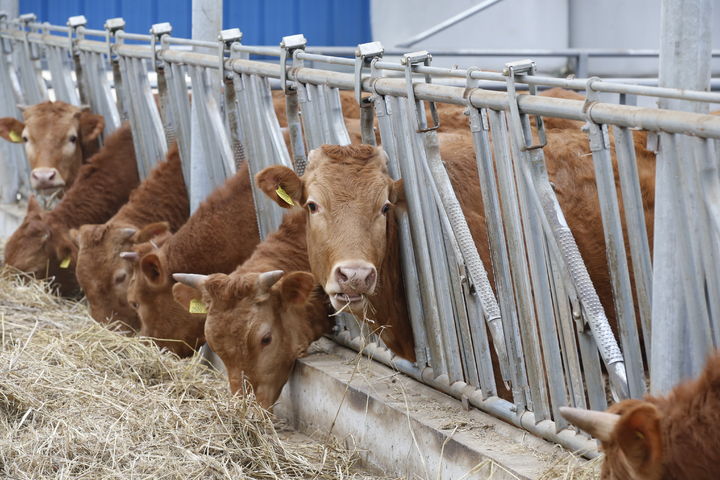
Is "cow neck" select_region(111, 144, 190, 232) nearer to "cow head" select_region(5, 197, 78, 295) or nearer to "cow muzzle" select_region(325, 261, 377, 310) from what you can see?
"cow head" select_region(5, 197, 78, 295)

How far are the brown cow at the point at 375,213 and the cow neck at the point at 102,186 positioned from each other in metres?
3.93

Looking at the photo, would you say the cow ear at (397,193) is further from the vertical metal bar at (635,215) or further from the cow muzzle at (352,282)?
the vertical metal bar at (635,215)

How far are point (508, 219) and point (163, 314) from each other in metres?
3.21

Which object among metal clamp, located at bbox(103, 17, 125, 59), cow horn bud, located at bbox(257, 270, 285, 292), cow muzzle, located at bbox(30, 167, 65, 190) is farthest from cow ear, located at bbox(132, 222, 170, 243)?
cow muzzle, located at bbox(30, 167, 65, 190)

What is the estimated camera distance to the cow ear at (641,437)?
8.93ft

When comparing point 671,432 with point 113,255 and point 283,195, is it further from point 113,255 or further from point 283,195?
point 113,255

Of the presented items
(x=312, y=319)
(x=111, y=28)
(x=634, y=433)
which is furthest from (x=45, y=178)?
(x=634, y=433)

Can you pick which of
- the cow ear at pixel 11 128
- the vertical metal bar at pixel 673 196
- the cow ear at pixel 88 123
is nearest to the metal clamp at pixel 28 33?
the cow ear at pixel 11 128

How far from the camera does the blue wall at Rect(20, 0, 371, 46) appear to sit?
13.9 metres

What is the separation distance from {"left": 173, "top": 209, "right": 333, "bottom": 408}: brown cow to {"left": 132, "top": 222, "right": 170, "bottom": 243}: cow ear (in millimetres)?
1720

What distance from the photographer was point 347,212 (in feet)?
16.1

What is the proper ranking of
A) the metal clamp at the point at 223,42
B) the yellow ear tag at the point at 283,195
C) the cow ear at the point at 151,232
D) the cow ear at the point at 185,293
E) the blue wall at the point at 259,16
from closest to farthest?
the yellow ear tag at the point at 283,195 → the cow ear at the point at 185,293 → the metal clamp at the point at 223,42 → the cow ear at the point at 151,232 → the blue wall at the point at 259,16

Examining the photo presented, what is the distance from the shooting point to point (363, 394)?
511 centimetres

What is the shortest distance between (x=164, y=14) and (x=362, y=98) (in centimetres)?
937
